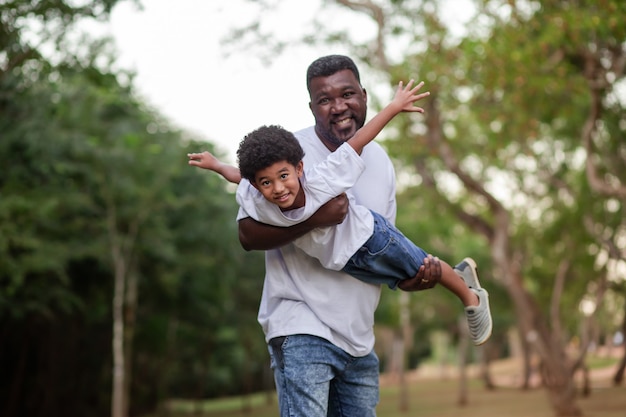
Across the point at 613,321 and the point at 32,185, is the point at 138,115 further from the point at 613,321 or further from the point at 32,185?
the point at 613,321

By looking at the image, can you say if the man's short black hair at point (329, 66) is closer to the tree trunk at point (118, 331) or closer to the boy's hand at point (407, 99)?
the boy's hand at point (407, 99)

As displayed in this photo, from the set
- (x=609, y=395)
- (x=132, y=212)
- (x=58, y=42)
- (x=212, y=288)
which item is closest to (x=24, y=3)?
(x=58, y=42)

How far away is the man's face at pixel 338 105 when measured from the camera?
324 centimetres

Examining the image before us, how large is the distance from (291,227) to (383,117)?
1.77ft

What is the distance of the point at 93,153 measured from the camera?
55.6ft

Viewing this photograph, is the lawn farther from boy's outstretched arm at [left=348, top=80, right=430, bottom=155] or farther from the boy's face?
the boy's face

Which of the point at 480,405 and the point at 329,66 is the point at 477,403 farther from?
the point at 329,66

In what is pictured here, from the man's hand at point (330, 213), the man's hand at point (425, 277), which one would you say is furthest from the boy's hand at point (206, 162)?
the man's hand at point (425, 277)

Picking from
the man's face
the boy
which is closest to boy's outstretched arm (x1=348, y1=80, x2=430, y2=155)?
the boy

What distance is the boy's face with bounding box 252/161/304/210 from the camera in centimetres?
290

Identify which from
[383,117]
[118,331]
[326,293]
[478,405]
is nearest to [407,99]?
[383,117]

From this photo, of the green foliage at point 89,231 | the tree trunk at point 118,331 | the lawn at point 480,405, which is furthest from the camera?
the lawn at point 480,405

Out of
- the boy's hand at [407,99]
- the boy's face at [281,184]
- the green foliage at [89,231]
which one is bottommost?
the boy's face at [281,184]

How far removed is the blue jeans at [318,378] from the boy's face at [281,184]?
54 cm
